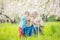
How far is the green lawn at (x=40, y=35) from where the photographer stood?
2096 millimetres

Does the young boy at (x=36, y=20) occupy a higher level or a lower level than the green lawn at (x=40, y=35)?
higher

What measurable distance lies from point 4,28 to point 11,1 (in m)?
0.27

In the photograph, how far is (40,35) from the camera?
2098 millimetres

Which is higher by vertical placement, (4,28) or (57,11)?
(57,11)

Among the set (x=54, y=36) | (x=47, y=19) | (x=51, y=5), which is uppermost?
(x=51, y=5)

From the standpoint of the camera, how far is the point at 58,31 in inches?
82.7

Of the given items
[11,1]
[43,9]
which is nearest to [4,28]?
[11,1]

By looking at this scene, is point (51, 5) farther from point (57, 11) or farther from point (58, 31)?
point (58, 31)

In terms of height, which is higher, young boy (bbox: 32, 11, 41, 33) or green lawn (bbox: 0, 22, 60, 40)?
young boy (bbox: 32, 11, 41, 33)

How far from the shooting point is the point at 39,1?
211cm

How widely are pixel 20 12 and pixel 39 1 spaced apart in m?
0.21

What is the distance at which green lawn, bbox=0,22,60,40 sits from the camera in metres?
2.10

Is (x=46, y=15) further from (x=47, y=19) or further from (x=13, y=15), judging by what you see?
(x=13, y=15)

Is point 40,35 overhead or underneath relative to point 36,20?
underneath
